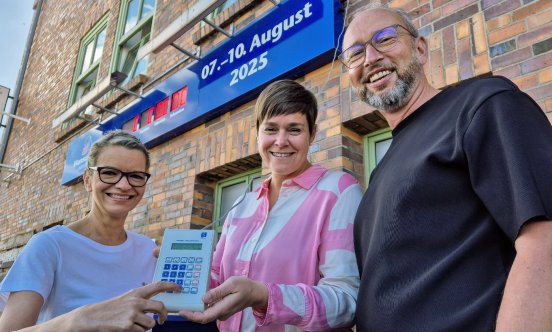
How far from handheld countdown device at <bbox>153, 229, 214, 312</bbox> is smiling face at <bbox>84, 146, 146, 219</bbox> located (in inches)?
15.8

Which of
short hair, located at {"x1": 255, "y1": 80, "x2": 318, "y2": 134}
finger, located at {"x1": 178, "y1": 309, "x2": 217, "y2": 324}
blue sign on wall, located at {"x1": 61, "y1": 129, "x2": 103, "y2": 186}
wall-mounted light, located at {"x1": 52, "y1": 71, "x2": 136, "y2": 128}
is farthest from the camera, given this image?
blue sign on wall, located at {"x1": 61, "y1": 129, "x2": 103, "y2": 186}

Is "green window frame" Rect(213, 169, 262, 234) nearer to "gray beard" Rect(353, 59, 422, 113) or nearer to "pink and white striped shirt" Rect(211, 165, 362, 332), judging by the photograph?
"pink and white striped shirt" Rect(211, 165, 362, 332)

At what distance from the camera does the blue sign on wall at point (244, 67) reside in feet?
Answer: 8.34

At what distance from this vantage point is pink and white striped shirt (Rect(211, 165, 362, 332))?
1000 mm

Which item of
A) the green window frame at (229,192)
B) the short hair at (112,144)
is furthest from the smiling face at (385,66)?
the green window frame at (229,192)

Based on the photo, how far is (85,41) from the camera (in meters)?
6.84

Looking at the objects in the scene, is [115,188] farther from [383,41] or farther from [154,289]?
[383,41]

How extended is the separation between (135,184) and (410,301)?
1.09 metres

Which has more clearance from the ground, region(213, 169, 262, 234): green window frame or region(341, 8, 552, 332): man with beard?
region(213, 169, 262, 234): green window frame

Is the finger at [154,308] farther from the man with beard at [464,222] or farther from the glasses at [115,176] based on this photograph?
the glasses at [115,176]

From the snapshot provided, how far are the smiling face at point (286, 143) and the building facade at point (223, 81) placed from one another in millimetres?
936

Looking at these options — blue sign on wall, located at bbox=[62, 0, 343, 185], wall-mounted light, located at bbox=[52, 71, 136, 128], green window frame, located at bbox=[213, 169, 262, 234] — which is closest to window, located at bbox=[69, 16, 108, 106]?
wall-mounted light, located at bbox=[52, 71, 136, 128]

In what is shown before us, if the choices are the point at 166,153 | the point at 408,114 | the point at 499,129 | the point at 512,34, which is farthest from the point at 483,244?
the point at 166,153

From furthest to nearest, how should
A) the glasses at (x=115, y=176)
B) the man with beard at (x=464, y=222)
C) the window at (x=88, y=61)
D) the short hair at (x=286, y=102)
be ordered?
the window at (x=88, y=61) < the glasses at (x=115, y=176) < the short hair at (x=286, y=102) < the man with beard at (x=464, y=222)
